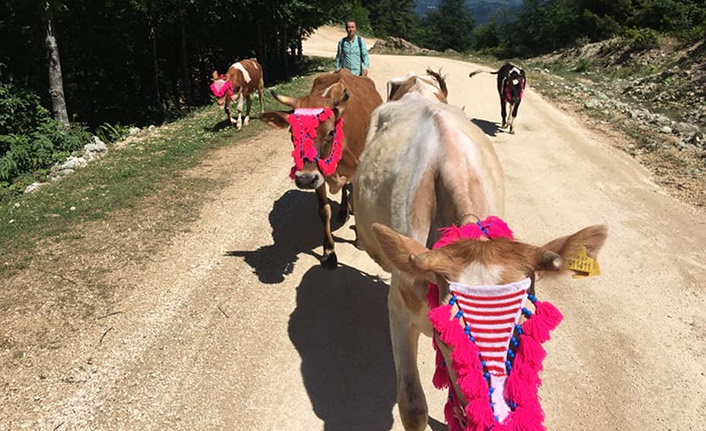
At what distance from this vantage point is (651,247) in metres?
6.33

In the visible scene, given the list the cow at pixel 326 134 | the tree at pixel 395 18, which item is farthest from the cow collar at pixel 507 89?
the tree at pixel 395 18

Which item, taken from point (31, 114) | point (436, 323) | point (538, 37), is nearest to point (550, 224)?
point (436, 323)

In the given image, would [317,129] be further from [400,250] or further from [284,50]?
[284,50]

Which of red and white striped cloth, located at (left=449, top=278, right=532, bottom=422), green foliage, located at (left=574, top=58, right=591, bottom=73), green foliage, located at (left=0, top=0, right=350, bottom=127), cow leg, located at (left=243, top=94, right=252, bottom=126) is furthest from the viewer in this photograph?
green foliage, located at (left=574, top=58, right=591, bottom=73)

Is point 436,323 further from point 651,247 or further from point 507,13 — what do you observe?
point 507,13

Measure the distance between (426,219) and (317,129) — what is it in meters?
2.45

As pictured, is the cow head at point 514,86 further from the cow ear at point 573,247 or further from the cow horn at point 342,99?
the cow ear at point 573,247

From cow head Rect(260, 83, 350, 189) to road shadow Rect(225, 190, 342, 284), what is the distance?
4.20ft

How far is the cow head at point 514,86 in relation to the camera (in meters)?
11.7

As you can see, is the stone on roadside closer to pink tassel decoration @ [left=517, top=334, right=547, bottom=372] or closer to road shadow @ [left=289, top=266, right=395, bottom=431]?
road shadow @ [left=289, top=266, right=395, bottom=431]

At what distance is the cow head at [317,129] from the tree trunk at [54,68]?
29.6 feet

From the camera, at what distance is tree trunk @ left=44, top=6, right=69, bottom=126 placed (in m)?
11.2

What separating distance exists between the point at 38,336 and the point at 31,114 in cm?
986

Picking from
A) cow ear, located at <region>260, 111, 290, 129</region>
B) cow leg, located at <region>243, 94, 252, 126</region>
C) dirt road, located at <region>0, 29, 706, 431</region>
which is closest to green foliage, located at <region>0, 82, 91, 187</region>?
cow leg, located at <region>243, 94, 252, 126</region>
